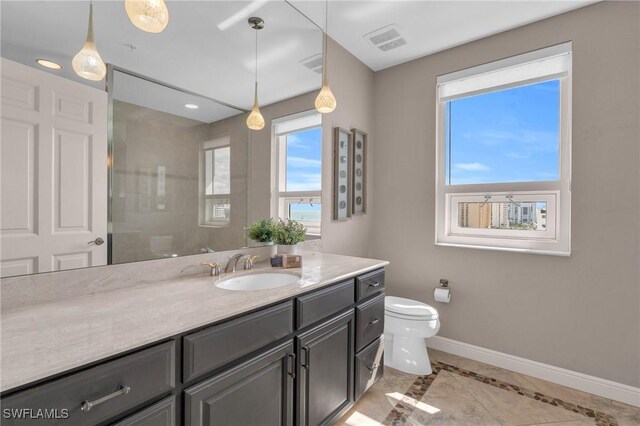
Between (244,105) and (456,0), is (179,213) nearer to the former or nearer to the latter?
(244,105)

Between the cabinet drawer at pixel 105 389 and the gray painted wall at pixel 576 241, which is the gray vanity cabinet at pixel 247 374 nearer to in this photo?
the cabinet drawer at pixel 105 389

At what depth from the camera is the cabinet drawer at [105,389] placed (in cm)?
64

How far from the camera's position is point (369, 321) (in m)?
1.78

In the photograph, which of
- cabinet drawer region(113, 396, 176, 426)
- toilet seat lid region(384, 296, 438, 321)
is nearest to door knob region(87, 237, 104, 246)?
cabinet drawer region(113, 396, 176, 426)

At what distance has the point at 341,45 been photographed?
2453 millimetres

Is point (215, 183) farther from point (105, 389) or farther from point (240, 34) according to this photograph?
point (105, 389)

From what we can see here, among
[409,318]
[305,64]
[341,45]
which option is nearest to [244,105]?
[305,64]

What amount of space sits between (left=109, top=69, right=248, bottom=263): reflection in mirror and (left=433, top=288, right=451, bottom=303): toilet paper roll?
173cm

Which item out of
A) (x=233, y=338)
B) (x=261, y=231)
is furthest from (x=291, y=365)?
(x=261, y=231)

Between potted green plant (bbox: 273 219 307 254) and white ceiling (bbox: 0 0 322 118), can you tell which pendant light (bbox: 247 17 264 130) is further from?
potted green plant (bbox: 273 219 307 254)

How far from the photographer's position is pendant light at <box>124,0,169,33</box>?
3.25 feet

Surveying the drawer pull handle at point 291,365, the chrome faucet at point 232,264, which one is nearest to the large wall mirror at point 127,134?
the chrome faucet at point 232,264

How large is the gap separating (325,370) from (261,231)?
892 mm

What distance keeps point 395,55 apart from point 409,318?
2.22 meters
